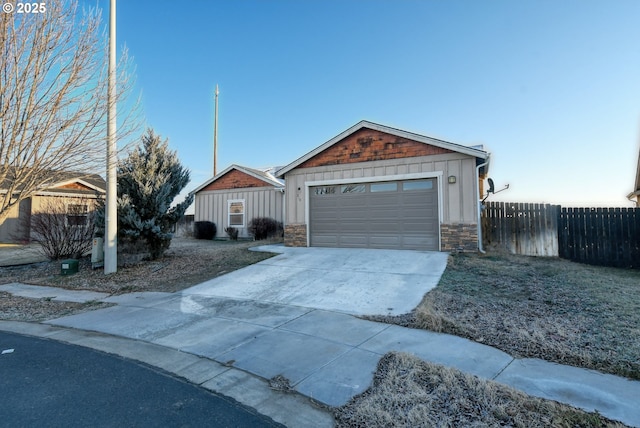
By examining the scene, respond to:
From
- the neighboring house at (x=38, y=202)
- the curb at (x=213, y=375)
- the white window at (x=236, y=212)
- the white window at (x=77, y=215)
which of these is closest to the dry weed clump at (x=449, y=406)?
the curb at (x=213, y=375)

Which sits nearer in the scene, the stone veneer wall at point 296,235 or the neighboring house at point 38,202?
the stone veneer wall at point 296,235

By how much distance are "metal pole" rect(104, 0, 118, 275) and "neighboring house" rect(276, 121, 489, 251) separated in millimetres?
5805

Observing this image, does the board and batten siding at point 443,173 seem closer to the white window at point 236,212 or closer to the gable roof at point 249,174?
the gable roof at point 249,174

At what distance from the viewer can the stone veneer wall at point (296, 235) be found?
12781 millimetres

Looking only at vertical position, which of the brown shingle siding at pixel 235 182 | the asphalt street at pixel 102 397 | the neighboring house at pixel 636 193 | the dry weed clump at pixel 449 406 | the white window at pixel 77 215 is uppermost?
the brown shingle siding at pixel 235 182

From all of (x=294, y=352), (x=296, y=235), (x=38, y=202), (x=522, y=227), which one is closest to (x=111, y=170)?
(x=296, y=235)

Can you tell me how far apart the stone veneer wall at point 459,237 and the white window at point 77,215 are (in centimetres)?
1190

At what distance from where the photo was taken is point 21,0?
7.01 metres

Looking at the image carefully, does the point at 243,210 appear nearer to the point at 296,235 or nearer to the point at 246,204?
the point at 246,204

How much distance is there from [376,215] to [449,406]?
8.90 meters

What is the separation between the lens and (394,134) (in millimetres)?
11414

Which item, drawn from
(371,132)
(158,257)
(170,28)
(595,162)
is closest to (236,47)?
(170,28)

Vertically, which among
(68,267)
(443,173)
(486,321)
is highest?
(443,173)

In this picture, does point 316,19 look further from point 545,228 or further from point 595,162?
point 595,162
